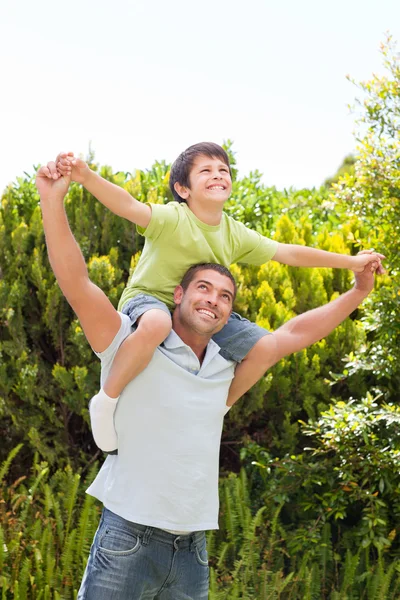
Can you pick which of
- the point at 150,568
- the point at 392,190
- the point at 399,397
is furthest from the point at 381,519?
the point at 150,568

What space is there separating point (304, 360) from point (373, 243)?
0.98m

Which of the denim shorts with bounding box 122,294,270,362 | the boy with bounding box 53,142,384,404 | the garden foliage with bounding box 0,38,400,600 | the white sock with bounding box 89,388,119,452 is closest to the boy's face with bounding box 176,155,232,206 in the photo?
the boy with bounding box 53,142,384,404

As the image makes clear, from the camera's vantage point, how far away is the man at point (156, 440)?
9.45ft

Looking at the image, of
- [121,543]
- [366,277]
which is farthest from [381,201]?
[121,543]

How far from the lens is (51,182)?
2844 millimetres

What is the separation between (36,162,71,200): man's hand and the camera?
9.24 ft

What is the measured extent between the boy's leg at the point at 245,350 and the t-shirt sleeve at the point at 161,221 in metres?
0.48

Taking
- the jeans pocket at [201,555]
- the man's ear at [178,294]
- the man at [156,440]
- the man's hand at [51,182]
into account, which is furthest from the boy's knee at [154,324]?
the jeans pocket at [201,555]

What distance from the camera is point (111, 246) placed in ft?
19.6

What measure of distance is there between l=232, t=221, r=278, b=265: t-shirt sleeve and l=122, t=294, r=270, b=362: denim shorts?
1.00ft

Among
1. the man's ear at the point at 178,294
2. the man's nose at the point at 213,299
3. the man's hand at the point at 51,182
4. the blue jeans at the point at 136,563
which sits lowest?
the blue jeans at the point at 136,563

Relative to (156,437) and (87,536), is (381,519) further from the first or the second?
(156,437)

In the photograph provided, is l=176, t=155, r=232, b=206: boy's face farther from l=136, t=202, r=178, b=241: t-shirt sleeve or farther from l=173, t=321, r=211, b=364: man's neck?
l=173, t=321, r=211, b=364: man's neck

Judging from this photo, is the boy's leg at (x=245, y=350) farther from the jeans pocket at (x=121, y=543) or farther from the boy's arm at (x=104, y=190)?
the jeans pocket at (x=121, y=543)
